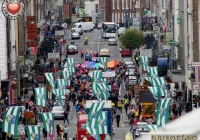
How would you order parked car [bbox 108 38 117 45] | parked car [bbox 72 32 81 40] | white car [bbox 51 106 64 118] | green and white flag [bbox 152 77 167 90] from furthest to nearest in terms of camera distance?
parked car [bbox 72 32 81 40] → parked car [bbox 108 38 117 45] → green and white flag [bbox 152 77 167 90] → white car [bbox 51 106 64 118]

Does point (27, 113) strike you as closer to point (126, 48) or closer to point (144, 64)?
point (144, 64)

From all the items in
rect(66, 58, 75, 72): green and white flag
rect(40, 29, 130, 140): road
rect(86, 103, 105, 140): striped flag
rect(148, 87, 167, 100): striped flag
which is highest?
rect(86, 103, 105, 140): striped flag

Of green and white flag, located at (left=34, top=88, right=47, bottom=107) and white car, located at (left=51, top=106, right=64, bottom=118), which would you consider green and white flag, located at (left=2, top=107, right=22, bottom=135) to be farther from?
white car, located at (left=51, top=106, right=64, bottom=118)

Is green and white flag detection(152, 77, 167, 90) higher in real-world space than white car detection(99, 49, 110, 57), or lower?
higher

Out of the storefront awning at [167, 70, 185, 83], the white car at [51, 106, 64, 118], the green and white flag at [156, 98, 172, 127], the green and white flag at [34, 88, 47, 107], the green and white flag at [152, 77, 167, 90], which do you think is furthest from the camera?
the storefront awning at [167, 70, 185, 83]

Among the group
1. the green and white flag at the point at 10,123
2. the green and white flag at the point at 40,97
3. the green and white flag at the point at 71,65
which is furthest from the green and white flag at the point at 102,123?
the green and white flag at the point at 71,65

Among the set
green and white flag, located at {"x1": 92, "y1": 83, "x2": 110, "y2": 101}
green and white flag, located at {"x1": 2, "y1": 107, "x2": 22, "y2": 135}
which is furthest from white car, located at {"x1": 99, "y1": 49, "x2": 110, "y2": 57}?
green and white flag, located at {"x1": 2, "y1": 107, "x2": 22, "y2": 135}

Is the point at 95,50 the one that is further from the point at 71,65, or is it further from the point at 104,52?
the point at 71,65

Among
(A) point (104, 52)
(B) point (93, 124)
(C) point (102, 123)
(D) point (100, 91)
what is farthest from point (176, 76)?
(A) point (104, 52)

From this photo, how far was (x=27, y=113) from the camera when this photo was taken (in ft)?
160

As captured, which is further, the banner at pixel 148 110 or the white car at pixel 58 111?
the white car at pixel 58 111

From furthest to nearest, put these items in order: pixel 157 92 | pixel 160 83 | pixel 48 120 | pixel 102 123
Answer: pixel 160 83 → pixel 157 92 → pixel 48 120 → pixel 102 123

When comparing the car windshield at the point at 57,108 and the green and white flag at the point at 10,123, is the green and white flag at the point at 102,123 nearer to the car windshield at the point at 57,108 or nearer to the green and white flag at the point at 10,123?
the green and white flag at the point at 10,123

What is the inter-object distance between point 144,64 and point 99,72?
274 inches
